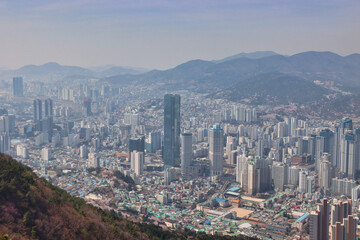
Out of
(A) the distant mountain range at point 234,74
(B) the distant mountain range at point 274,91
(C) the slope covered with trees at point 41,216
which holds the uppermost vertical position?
(A) the distant mountain range at point 234,74

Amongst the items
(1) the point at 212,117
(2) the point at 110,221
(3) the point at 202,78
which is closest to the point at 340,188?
(2) the point at 110,221

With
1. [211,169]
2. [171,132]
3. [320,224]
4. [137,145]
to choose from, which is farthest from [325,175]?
[137,145]

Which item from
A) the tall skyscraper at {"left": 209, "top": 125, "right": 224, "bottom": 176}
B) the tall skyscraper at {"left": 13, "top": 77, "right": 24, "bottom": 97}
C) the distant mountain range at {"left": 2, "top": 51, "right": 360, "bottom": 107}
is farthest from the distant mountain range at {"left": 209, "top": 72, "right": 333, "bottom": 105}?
the tall skyscraper at {"left": 209, "top": 125, "right": 224, "bottom": 176}

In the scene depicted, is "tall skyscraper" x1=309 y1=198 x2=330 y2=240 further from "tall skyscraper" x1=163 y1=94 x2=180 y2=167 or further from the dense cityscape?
"tall skyscraper" x1=163 y1=94 x2=180 y2=167

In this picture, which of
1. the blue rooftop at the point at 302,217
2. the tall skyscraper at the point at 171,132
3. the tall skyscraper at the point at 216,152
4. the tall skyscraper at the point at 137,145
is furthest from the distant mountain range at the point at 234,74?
the blue rooftop at the point at 302,217

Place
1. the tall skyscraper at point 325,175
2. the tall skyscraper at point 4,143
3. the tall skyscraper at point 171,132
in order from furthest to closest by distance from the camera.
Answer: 1. the tall skyscraper at point 4,143
2. the tall skyscraper at point 171,132
3. the tall skyscraper at point 325,175

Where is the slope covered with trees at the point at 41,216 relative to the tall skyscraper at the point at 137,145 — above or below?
above

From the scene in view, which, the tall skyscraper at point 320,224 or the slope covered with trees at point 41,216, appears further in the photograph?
the tall skyscraper at point 320,224

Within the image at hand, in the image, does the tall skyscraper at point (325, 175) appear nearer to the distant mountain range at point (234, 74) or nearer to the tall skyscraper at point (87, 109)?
the tall skyscraper at point (87, 109)
